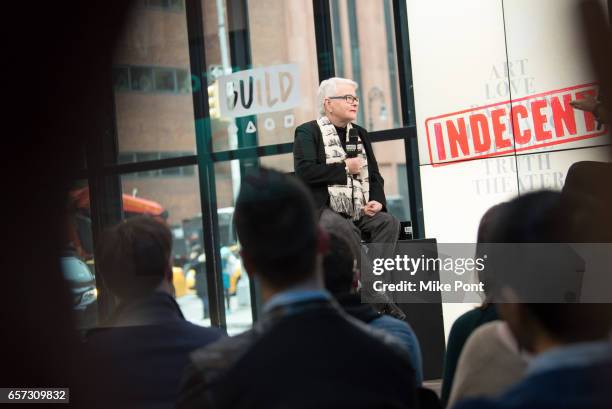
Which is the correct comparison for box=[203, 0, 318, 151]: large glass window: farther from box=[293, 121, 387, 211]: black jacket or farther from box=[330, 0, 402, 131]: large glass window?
box=[293, 121, 387, 211]: black jacket

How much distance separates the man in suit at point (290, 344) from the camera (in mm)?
1402

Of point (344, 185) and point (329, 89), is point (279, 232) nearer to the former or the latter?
point (344, 185)

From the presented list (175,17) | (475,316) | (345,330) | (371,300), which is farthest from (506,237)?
(175,17)

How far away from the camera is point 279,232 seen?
5.15ft

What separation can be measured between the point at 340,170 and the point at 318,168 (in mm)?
131

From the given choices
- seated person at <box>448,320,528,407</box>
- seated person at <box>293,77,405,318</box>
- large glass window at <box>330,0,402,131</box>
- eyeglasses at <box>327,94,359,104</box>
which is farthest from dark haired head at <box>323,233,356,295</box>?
large glass window at <box>330,0,402,131</box>

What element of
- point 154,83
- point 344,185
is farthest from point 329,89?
point 154,83

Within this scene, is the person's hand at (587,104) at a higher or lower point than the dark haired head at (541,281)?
higher

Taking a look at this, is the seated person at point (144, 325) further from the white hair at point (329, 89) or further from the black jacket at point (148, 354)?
the white hair at point (329, 89)

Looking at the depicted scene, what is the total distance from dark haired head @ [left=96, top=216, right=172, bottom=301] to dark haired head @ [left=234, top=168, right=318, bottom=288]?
0.85 metres

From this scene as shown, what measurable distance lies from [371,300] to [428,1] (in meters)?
2.57

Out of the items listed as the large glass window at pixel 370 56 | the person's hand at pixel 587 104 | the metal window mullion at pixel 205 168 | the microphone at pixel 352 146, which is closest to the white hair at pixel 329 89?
the microphone at pixel 352 146

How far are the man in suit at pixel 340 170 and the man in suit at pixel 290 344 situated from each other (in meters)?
3.13

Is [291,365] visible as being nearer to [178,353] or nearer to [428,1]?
[178,353]
